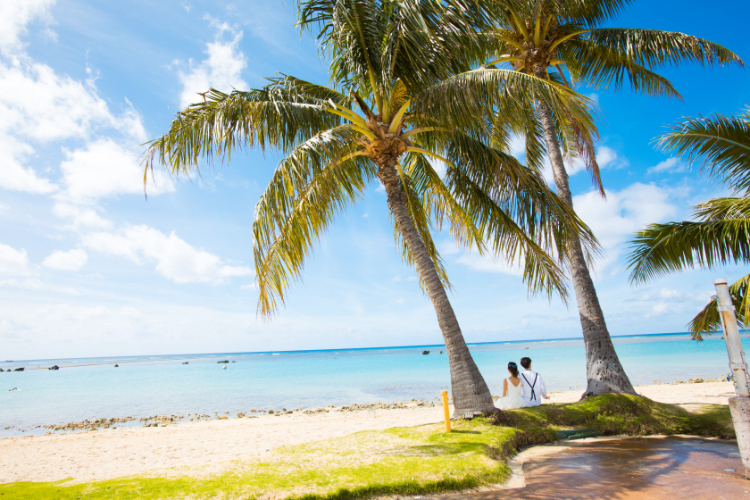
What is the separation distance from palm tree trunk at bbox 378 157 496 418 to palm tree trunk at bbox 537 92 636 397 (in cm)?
264

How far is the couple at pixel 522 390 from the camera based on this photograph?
7.70 m

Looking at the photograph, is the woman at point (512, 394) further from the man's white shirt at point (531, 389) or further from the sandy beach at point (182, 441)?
the sandy beach at point (182, 441)

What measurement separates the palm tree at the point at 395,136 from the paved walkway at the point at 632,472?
158 centimetres

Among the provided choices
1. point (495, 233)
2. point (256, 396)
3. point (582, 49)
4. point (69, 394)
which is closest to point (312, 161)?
point (495, 233)

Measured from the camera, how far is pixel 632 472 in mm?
4773

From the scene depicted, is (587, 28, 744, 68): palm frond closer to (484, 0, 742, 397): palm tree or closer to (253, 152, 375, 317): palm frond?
(484, 0, 742, 397): palm tree

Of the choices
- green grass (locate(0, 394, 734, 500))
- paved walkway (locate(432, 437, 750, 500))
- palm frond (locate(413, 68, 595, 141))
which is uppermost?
palm frond (locate(413, 68, 595, 141))

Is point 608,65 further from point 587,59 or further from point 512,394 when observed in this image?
point 512,394

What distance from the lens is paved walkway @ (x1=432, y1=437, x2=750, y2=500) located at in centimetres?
A: 411

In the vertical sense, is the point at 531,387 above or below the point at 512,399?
above

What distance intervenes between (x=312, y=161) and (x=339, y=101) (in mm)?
2629

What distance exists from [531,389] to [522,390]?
0.19m

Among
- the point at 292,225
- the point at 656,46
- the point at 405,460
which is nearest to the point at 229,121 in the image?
the point at 292,225

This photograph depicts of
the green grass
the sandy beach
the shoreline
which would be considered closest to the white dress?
A: the green grass
